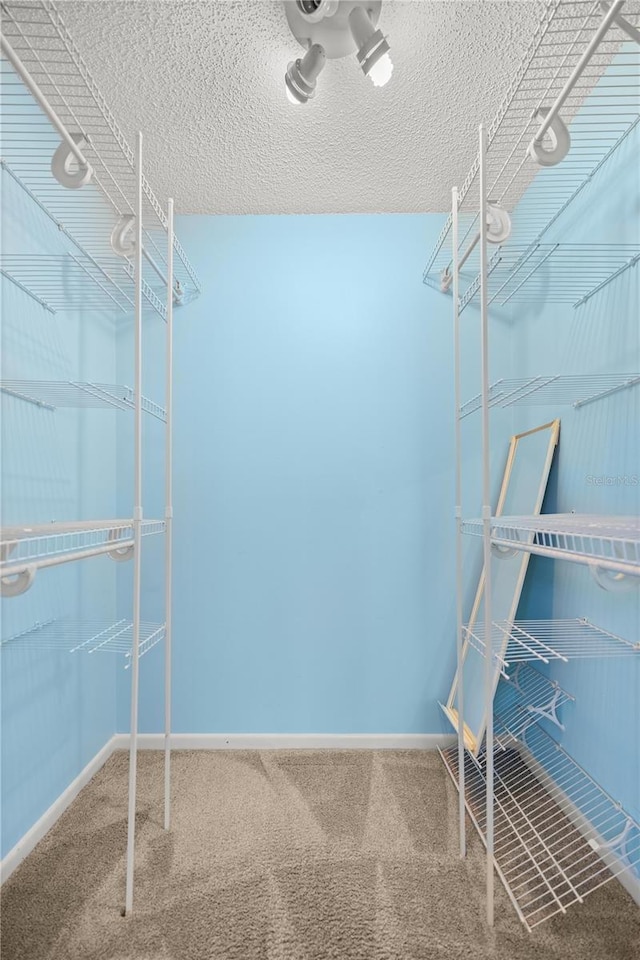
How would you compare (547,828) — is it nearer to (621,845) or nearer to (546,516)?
(621,845)

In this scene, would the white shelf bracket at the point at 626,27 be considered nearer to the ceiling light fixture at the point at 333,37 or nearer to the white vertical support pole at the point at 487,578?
the white vertical support pole at the point at 487,578

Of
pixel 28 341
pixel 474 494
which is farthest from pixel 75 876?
pixel 474 494

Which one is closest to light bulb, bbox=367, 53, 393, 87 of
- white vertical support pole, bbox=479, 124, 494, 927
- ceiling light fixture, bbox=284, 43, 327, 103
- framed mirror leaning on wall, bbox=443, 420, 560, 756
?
ceiling light fixture, bbox=284, 43, 327, 103

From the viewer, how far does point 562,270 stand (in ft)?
5.68

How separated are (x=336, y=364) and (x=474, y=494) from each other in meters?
0.79

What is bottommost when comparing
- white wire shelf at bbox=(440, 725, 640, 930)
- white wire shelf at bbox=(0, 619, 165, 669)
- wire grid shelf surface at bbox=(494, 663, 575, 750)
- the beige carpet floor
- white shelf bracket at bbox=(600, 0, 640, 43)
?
the beige carpet floor

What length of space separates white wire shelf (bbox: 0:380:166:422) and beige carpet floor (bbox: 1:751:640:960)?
1.28 m

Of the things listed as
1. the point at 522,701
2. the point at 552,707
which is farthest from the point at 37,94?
the point at 522,701

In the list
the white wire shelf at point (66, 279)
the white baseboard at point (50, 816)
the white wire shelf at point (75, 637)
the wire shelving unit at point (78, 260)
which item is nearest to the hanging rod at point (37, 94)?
the wire shelving unit at point (78, 260)

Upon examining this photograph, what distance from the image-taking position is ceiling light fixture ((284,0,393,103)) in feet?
4.06

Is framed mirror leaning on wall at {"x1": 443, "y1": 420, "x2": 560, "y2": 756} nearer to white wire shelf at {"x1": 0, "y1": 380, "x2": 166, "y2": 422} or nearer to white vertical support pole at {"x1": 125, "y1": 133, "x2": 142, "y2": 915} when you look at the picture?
white vertical support pole at {"x1": 125, "y1": 133, "x2": 142, "y2": 915}

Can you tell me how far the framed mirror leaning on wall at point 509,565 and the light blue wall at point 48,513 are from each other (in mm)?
1344

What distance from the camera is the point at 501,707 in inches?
82.0

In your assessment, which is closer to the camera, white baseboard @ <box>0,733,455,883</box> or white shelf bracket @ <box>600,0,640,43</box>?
white shelf bracket @ <box>600,0,640,43</box>
